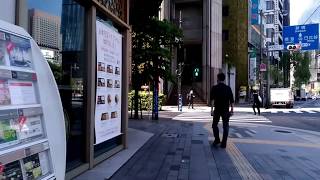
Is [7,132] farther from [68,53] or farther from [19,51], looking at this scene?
[68,53]

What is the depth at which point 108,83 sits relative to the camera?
8.83 meters

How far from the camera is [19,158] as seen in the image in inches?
108

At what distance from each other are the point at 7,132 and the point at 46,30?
358 cm

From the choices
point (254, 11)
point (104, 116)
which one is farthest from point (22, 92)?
point (254, 11)

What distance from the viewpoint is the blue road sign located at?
38844 mm

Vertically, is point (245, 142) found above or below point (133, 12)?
below

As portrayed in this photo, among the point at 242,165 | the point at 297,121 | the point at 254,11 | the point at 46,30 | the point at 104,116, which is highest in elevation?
the point at 254,11

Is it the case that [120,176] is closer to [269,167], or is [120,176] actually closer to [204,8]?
[269,167]

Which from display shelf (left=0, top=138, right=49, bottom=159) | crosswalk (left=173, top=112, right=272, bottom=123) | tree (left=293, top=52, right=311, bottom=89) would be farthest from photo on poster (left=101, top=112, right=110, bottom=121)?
tree (left=293, top=52, right=311, bottom=89)

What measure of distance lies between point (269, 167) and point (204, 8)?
3901 cm

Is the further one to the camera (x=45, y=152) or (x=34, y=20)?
(x=34, y=20)

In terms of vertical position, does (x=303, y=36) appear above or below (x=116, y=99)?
above

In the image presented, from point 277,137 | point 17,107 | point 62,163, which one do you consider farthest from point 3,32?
point 277,137

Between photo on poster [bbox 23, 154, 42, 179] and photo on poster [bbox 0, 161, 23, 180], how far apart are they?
86 millimetres
